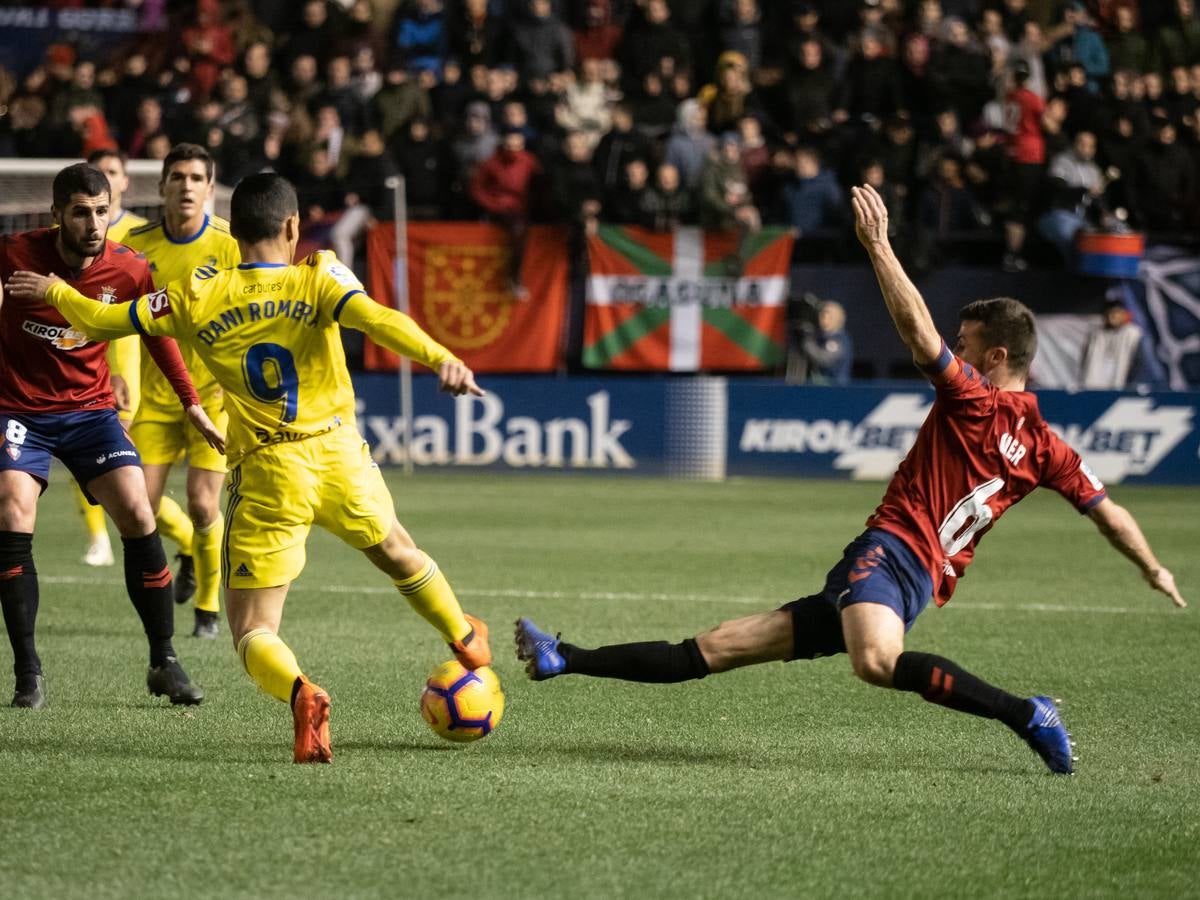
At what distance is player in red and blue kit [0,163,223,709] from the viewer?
6.80m

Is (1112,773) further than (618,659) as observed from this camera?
No

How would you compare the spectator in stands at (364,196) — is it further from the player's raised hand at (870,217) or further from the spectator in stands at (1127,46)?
the player's raised hand at (870,217)

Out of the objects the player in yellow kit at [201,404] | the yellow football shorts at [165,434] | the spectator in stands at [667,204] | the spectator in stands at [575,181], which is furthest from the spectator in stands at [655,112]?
the yellow football shorts at [165,434]

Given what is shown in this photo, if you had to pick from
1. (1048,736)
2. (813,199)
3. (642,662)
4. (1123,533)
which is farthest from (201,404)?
(813,199)

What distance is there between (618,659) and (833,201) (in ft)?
46.2

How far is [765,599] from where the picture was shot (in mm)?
10281

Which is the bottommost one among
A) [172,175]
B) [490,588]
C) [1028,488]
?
[490,588]

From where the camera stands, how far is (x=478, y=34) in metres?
21.3

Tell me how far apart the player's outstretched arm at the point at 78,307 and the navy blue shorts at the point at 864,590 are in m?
2.52

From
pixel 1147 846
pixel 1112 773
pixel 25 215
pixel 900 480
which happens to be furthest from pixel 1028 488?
pixel 25 215

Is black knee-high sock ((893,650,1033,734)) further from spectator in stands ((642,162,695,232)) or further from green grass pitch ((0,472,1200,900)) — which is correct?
spectator in stands ((642,162,695,232))

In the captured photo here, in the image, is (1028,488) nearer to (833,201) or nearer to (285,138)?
(833,201)

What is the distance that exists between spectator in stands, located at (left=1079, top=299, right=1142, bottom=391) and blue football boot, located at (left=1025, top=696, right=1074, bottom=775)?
14054mm

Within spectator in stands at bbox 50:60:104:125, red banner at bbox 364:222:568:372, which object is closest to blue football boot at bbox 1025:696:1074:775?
red banner at bbox 364:222:568:372
